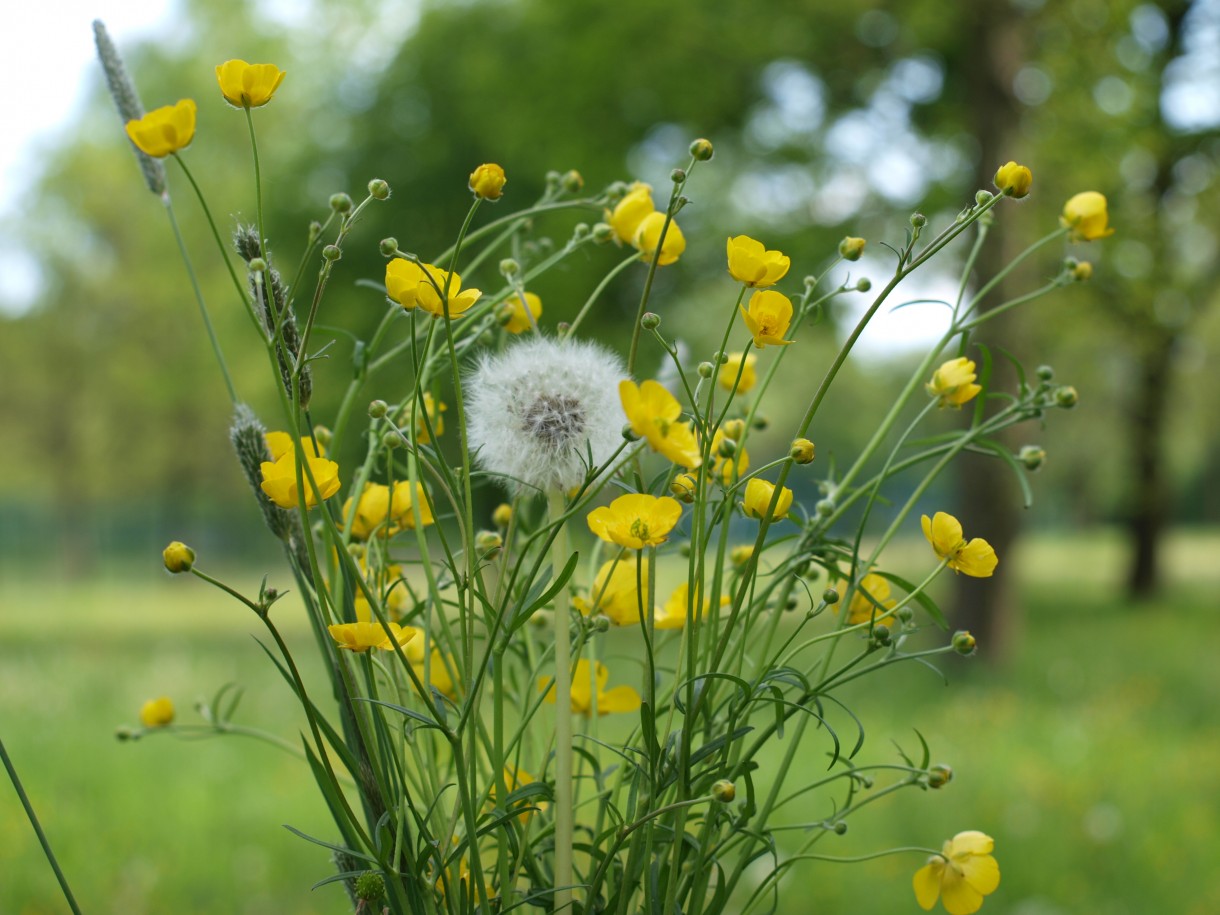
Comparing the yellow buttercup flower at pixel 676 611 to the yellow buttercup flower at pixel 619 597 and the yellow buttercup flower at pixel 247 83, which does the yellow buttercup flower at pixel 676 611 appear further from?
the yellow buttercup flower at pixel 247 83

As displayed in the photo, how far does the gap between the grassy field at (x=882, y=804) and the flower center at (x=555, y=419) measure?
4.05 ft

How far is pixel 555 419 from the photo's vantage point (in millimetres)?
562

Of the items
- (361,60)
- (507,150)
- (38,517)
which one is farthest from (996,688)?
(38,517)

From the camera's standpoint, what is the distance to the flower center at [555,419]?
1.83ft

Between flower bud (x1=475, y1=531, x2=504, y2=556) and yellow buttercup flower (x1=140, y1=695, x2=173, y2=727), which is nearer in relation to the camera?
flower bud (x1=475, y1=531, x2=504, y2=556)

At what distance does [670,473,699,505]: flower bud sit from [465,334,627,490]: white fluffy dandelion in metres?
0.04

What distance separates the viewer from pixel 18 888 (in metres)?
2.19

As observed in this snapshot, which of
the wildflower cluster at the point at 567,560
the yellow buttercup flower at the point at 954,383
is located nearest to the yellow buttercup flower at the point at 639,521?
the wildflower cluster at the point at 567,560

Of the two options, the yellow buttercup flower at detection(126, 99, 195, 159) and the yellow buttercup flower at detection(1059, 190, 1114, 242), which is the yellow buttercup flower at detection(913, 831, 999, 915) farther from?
the yellow buttercup flower at detection(126, 99, 195, 159)

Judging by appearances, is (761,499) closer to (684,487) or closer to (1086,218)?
(684,487)

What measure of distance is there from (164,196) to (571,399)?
0.93 feet

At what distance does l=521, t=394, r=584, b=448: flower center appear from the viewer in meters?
Result: 0.56

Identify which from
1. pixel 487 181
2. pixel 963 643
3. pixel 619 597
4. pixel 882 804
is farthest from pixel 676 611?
pixel 882 804

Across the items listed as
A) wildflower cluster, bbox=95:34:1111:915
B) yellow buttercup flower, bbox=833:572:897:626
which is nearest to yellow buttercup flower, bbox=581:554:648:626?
wildflower cluster, bbox=95:34:1111:915
